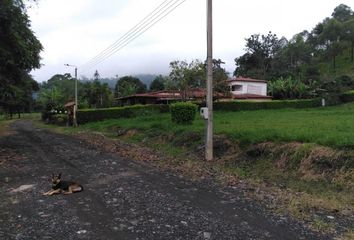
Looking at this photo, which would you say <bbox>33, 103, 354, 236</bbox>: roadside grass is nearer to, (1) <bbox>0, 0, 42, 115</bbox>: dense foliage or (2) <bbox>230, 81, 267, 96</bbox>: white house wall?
(1) <bbox>0, 0, 42, 115</bbox>: dense foliage

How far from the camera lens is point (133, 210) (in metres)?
7.63

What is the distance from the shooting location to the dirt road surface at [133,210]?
6.35m

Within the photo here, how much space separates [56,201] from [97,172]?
348 centimetres

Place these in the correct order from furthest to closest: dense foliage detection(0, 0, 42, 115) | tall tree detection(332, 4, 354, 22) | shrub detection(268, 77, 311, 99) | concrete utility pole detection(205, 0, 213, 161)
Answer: tall tree detection(332, 4, 354, 22)
shrub detection(268, 77, 311, 99)
dense foliage detection(0, 0, 42, 115)
concrete utility pole detection(205, 0, 213, 161)

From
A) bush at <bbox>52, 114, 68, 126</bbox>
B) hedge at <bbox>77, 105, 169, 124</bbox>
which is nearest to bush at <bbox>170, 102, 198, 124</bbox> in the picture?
hedge at <bbox>77, 105, 169, 124</bbox>

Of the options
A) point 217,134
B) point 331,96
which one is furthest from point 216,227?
point 331,96

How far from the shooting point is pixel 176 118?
24016 mm

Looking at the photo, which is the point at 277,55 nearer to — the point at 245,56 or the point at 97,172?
the point at 245,56

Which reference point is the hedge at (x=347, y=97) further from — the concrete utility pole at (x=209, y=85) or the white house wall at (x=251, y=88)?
the concrete utility pole at (x=209, y=85)

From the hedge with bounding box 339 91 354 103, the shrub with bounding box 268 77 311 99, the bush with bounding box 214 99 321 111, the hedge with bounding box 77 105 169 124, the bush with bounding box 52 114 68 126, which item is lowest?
the bush with bounding box 52 114 68 126

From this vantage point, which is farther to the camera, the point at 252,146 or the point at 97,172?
the point at 252,146

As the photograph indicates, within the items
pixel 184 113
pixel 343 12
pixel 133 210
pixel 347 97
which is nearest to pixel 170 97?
pixel 347 97

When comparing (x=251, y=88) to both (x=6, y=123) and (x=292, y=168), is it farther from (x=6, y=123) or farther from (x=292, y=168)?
(x=292, y=168)

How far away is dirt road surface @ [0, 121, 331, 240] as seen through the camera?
635 cm
